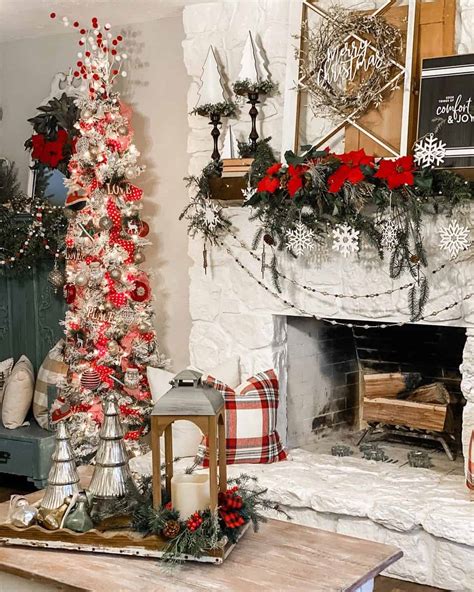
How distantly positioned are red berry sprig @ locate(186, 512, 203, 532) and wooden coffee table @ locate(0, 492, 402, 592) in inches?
3.8

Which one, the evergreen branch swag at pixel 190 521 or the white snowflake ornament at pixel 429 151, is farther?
the white snowflake ornament at pixel 429 151

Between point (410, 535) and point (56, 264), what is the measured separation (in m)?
2.51

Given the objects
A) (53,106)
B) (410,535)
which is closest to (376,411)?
(410,535)

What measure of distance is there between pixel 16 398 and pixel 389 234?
2.27 metres

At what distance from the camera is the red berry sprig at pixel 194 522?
2.38 meters

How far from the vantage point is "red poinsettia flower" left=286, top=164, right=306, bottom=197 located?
361 centimetres

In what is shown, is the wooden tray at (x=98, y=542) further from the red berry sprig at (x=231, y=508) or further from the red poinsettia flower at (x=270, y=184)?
the red poinsettia flower at (x=270, y=184)

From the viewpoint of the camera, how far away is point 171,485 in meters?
2.49

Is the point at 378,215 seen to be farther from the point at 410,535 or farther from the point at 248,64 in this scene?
the point at 410,535

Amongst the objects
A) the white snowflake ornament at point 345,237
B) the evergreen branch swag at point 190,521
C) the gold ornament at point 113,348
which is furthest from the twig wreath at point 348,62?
the evergreen branch swag at point 190,521

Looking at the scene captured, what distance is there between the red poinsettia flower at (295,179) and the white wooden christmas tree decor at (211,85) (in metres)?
0.66

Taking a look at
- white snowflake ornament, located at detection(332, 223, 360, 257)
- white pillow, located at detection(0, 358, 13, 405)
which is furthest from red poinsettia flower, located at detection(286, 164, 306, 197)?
white pillow, located at detection(0, 358, 13, 405)

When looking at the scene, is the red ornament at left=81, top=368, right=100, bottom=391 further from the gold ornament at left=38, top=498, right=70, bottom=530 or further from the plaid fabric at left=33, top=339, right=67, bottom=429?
the gold ornament at left=38, top=498, right=70, bottom=530

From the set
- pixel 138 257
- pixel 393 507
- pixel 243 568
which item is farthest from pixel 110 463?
pixel 138 257
